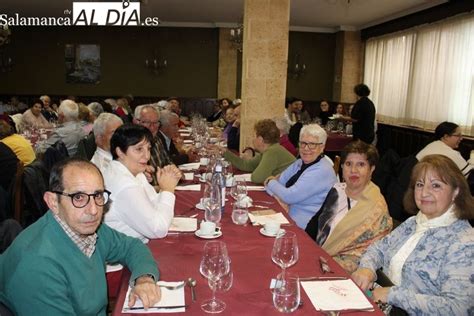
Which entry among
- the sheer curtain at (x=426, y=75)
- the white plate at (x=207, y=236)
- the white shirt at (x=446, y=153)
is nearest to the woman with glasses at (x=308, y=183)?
the white plate at (x=207, y=236)

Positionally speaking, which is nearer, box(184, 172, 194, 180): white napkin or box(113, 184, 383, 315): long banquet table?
box(113, 184, 383, 315): long banquet table

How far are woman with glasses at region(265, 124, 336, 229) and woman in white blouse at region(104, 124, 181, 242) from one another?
97 cm

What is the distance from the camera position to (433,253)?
197 cm

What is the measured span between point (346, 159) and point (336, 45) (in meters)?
11.3

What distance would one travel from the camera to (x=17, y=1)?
9.84 meters

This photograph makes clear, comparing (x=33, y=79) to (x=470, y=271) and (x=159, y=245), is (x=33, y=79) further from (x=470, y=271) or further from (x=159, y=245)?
(x=470, y=271)

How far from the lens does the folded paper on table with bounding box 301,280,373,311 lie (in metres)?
1.66

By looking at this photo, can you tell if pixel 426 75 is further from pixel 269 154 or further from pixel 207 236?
pixel 207 236

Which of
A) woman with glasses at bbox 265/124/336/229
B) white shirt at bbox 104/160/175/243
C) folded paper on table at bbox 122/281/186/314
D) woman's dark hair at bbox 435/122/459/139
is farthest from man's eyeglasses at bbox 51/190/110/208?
woman's dark hair at bbox 435/122/459/139

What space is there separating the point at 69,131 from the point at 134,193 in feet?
12.4

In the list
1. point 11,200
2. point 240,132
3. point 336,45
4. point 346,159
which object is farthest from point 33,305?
point 336,45

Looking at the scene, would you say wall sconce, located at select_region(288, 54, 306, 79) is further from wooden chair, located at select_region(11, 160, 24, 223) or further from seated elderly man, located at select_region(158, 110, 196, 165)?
wooden chair, located at select_region(11, 160, 24, 223)

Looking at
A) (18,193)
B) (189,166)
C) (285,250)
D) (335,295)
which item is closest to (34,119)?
(189,166)

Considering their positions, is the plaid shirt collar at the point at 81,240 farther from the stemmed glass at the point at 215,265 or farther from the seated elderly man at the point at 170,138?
the seated elderly man at the point at 170,138
